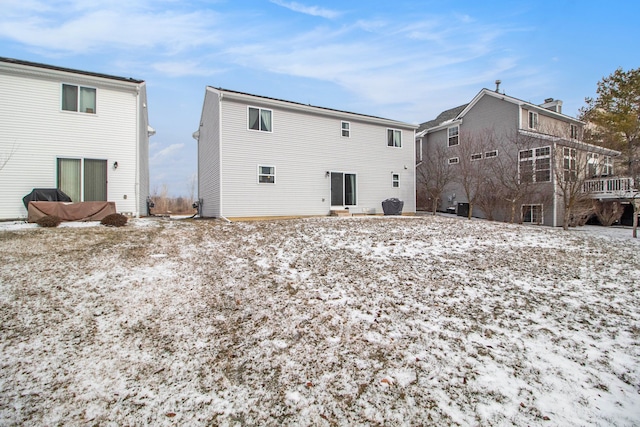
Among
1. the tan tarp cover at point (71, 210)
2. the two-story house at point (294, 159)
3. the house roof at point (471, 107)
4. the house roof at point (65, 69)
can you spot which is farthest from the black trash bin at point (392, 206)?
the house roof at point (65, 69)

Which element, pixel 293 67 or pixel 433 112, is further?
pixel 433 112

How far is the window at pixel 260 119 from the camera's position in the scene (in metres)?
13.6

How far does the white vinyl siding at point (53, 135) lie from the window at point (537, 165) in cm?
1986

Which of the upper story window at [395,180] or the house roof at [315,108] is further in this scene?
the upper story window at [395,180]

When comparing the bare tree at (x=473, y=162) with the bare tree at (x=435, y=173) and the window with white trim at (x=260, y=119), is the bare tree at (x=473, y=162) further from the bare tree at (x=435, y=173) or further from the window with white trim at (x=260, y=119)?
the window with white trim at (x=260, y=119)

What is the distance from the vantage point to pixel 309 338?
156 inches

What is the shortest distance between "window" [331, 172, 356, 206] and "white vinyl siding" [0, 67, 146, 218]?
891 cm

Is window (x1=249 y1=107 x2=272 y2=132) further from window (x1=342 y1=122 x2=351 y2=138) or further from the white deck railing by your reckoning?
the white deck railing

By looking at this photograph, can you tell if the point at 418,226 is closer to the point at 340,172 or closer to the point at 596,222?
the point at 340,172

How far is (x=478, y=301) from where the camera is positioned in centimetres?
509

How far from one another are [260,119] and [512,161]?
1524 cm

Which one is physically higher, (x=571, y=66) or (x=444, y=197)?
(x=571, y=66)

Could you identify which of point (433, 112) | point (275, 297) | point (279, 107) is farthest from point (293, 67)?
point (433, 112)

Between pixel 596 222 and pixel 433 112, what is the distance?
16.8m
